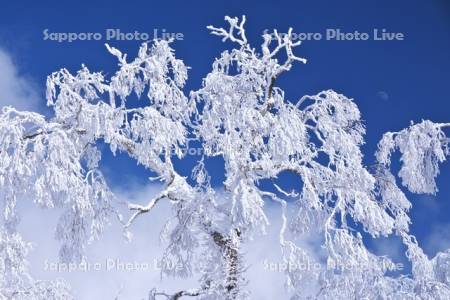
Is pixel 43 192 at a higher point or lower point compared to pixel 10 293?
higher

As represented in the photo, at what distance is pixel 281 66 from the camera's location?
9078 mm

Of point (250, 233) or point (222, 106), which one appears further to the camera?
point (222, 106)

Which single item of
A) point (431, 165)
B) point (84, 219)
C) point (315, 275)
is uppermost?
point (431, 165)

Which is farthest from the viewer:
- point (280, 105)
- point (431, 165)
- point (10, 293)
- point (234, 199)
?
point (10, 293)

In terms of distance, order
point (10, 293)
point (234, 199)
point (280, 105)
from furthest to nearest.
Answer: point (10, 293), point (280, 105), point (234, 199)

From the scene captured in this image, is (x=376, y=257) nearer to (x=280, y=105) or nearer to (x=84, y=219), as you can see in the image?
(x=280, y=105)

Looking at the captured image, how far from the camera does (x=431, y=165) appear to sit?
8305 mm

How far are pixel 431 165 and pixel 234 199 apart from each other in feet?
8.39

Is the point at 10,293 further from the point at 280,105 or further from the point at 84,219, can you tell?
the point at 280,105

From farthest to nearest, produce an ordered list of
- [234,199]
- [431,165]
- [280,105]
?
[280,105] → [431,165] → [234,199]

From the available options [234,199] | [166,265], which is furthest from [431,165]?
[166,265]

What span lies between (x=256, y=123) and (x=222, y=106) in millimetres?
480

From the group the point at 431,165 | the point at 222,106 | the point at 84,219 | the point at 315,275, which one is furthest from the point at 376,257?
the point at 84,219

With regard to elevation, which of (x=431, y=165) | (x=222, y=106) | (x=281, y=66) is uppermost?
(x=281, y=66)
